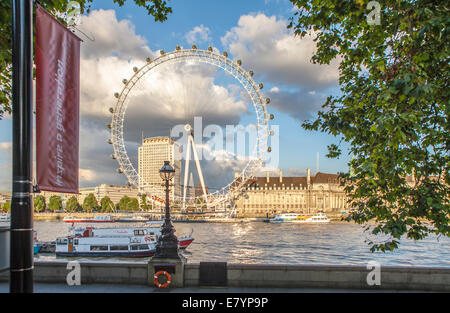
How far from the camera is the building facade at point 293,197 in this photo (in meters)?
165

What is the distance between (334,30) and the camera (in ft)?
35.2

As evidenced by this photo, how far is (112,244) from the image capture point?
3659cm

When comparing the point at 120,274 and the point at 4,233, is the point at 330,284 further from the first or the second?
the point at 4,233

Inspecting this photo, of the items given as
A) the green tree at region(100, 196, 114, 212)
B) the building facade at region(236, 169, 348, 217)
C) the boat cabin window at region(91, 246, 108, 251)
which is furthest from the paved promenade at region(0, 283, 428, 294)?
the green tree at region(100, 196, 114, 212)

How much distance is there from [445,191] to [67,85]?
25.3 feet

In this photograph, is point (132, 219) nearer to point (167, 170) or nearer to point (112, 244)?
point (112, 244)

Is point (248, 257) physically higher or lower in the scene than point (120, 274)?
lower

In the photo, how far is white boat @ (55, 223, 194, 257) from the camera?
119ft

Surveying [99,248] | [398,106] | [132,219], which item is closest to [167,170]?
[398,106]

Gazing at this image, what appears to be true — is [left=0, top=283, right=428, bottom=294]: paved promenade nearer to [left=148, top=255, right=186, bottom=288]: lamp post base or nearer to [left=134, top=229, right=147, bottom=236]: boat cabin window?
[left=148, top=255, right=186, bottom=288]: lamp post base

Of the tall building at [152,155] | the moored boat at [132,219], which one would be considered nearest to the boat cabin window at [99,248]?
the tall building at [152,155]

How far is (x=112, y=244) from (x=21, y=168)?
34255 mm
